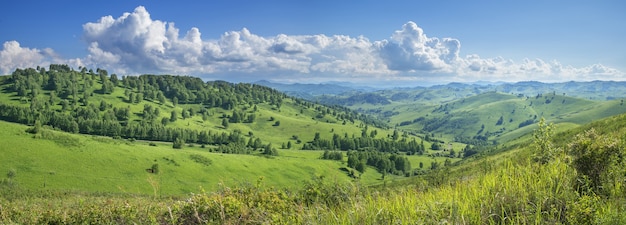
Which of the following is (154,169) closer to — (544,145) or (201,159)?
(201,159)

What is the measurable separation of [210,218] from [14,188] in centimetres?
13972

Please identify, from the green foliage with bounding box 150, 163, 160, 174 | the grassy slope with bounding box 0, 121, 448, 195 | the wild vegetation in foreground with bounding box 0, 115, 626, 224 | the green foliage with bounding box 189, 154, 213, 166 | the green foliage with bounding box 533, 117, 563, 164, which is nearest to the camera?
the wild vegetation in foreground with bounding box 0, 115, 626, 224

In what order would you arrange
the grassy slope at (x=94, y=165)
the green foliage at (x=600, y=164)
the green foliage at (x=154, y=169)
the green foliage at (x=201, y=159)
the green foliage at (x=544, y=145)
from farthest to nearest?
the green foliage at (x=201, y=159), the green foliage at (x=154, y=169), the grassy slope at (x=94, y=165), the green foliage at (x=544, y=145), the green foliage at (x=600, y=164)

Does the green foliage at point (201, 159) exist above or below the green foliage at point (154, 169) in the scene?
below

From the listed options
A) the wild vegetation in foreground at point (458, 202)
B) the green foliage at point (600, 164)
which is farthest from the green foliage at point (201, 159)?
the green foliage at point (600, 164)

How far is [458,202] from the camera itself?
23.3 ft

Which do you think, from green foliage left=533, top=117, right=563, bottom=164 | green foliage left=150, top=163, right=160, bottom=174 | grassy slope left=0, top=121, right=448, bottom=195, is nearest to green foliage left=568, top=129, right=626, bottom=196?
green foliage left=533, top=117, right=563, bottom=164

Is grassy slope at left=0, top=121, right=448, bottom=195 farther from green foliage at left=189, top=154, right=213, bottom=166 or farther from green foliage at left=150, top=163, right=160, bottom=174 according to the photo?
green foliage at left=150, top=163, right=160, bottom=174

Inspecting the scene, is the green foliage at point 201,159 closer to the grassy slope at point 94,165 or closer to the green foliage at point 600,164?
the grassy slope at point 94,165

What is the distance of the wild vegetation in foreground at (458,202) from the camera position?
658 cm

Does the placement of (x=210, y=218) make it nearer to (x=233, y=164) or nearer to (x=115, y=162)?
(x=115, y=162)

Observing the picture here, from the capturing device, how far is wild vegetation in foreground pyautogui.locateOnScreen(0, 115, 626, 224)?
21.6 ft

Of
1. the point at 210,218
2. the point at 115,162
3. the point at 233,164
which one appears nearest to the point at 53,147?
the point at 115,162

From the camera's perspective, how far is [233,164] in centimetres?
18725
